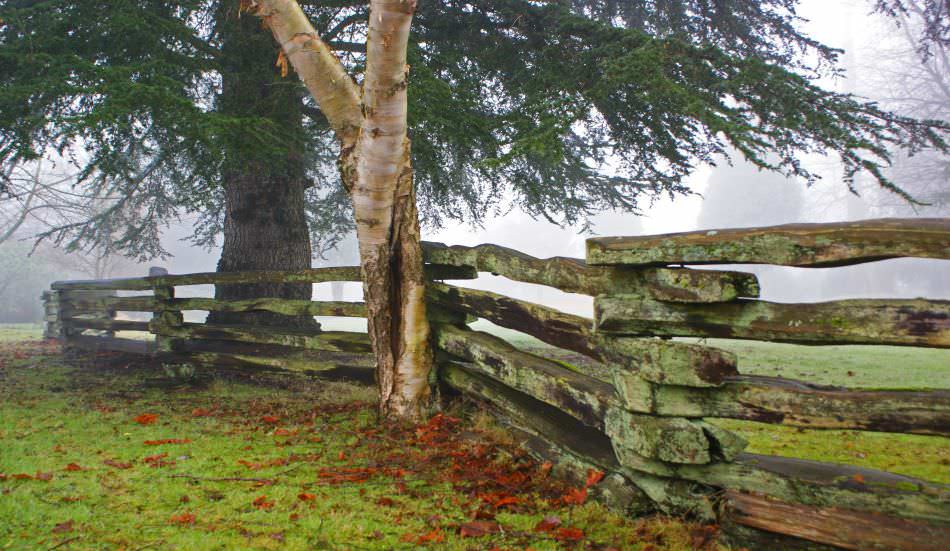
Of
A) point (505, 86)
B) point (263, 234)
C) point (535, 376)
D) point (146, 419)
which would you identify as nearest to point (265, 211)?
point (263, 234)

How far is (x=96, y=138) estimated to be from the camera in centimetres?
714

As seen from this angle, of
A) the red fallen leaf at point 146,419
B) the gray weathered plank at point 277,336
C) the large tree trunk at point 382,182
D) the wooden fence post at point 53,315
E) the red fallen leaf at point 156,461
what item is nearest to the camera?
the red fallen leaf at point 156,461

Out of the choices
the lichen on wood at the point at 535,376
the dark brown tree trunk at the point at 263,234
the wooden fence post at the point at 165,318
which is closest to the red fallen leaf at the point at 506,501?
the lichen on wood at the point at 535,376

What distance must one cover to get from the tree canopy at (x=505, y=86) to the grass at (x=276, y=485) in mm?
2760

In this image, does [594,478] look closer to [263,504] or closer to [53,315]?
[263,504]

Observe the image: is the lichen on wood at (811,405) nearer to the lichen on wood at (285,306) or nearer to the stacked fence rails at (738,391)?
the stacked fence rails at (738,391)

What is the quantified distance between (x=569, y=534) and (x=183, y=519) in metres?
2.11

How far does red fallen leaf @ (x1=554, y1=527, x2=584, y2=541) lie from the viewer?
330 centimetres

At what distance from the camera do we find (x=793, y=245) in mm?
2973

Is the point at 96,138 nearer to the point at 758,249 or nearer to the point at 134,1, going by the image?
the point at 134,1

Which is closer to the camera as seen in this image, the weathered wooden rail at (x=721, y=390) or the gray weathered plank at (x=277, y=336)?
the weathered wooden rail at (x=721, y=390)

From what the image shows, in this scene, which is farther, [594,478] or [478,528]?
[594,478]

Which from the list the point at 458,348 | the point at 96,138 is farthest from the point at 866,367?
the point at 96,138

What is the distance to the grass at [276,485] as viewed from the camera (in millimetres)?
3301
